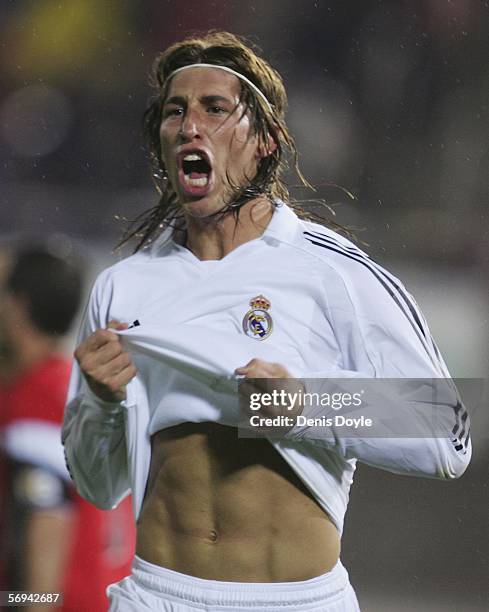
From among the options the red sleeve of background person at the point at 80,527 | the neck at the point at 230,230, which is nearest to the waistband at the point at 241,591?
the red sleeve of background person at the point at 80,527

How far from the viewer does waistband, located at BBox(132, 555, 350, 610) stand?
1551 millimetres

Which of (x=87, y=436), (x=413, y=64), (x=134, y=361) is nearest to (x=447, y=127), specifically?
(x=413, y=64)

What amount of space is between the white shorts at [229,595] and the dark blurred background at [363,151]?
16cm

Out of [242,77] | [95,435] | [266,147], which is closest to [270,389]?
[95,435]

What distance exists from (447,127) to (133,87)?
550 millimetres

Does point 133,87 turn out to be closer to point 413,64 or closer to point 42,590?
point 413,64

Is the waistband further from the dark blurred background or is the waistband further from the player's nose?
the player's nose

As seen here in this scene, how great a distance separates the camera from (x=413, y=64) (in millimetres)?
1753

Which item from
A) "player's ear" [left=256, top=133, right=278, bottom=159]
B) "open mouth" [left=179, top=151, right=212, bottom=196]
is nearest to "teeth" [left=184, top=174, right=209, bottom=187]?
"open mouth" [left=179, top=151, right=212, bottom=196]

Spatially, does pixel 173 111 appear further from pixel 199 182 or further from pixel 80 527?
pixel 80 527

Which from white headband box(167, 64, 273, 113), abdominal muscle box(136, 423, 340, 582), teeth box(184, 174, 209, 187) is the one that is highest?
white headband box(167, 64, 273, 113)

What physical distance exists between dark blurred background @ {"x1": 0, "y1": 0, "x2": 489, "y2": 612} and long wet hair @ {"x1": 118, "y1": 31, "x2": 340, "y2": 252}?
2 centimetres

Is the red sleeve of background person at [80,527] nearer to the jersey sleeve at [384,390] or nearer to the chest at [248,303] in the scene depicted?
the chest at [248,303]

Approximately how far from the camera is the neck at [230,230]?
66.6 inches
